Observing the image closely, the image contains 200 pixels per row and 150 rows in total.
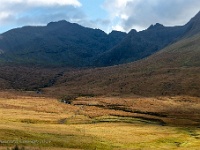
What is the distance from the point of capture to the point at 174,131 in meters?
106

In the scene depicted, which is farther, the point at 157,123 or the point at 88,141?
the point at 157,123

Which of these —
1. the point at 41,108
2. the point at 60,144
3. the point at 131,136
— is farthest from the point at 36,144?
the point at 41,108

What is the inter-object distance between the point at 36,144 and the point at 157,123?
71763 millimetres

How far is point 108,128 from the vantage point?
332ft

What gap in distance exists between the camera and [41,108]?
14512 centimetres

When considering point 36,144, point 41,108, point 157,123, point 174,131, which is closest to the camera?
point 36,144

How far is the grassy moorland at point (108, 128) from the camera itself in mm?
70000

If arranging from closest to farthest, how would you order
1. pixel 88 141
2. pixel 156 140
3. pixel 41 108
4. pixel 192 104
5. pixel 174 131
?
pixel 88 141 < pixel 156 140 < pixel 174 131 < pixel 41 108 < pixel 192 104

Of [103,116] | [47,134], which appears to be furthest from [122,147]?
[103,116]

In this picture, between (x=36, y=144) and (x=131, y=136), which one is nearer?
(x=36, y=144)

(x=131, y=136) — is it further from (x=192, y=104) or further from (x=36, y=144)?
(x=192, y=104)

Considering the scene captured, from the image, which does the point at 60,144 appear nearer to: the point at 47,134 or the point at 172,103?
the point at 47,134

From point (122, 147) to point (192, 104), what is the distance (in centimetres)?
11563

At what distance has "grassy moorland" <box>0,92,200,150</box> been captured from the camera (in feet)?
230
